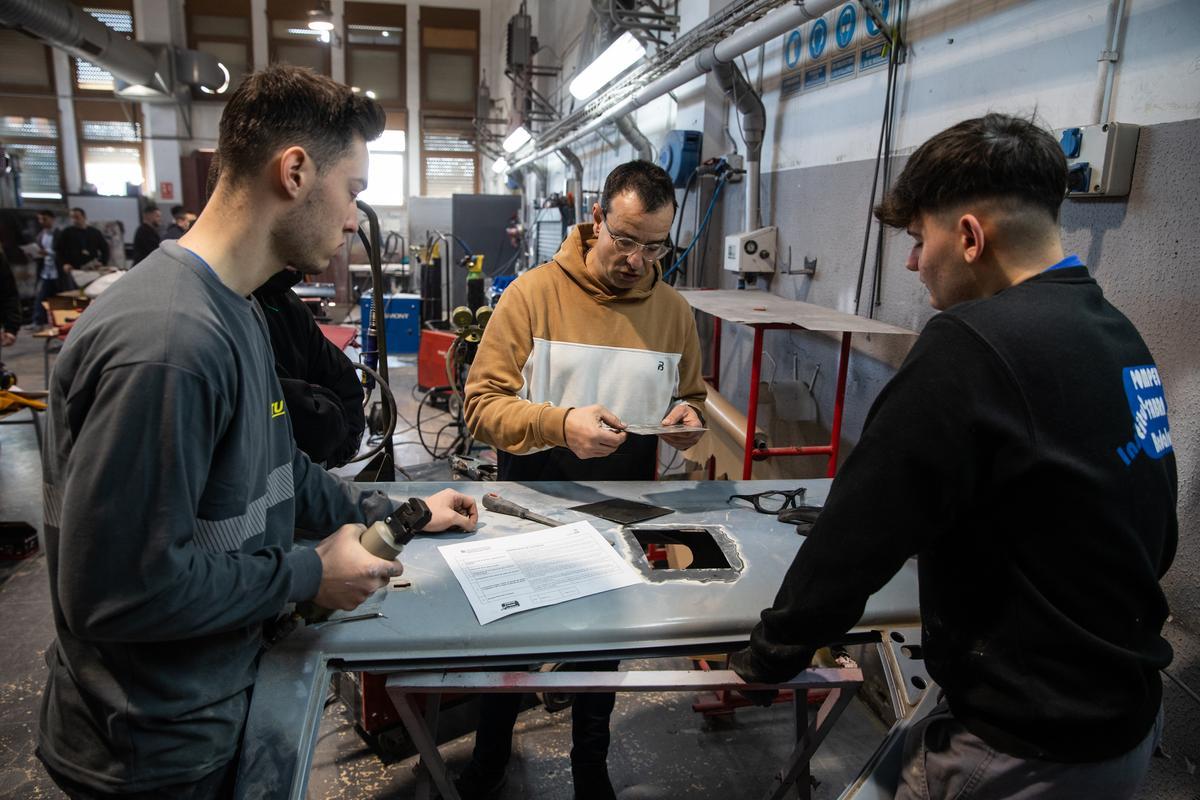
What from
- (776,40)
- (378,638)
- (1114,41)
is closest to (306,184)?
(378,638)

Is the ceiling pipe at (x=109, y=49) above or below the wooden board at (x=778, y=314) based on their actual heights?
above

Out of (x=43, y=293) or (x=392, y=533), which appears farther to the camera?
(x=43, y=293)

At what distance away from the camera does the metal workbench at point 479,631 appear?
0.93 metres

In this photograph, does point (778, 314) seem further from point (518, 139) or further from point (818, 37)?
point (518, 139)

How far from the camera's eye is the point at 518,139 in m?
8.21

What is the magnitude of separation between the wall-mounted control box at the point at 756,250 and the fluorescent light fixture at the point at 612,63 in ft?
3.86

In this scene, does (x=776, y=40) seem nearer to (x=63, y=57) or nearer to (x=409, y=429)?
(x=409, y=429)

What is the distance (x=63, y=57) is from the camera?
1054 centimetres

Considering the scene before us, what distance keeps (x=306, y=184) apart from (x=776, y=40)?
2.80 meters

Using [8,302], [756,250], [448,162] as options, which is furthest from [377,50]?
[756,250]

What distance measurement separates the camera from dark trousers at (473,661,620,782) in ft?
5.34

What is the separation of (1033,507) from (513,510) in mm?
976

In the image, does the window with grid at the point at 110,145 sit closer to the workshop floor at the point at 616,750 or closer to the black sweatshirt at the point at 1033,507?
the workshop floor at the point at 616,750

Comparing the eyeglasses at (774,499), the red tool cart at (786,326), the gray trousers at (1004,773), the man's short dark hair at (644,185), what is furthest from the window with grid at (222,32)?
the gray trousers at (1004,773)
